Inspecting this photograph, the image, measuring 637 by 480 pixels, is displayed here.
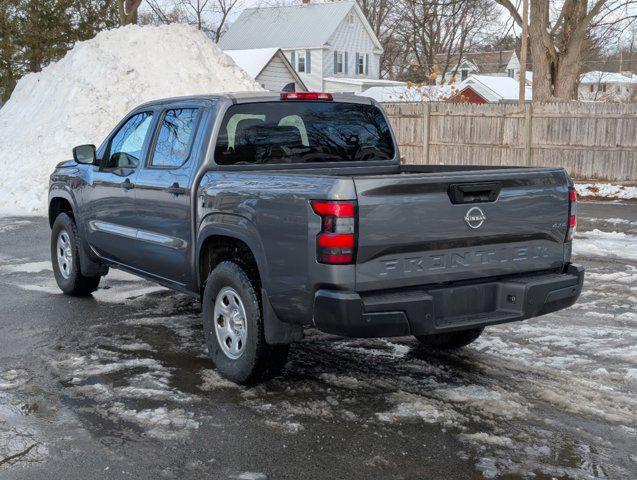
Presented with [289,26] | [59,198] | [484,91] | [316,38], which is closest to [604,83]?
[484,91]

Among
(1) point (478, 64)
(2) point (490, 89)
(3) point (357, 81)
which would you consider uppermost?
(1) point (478, 64)

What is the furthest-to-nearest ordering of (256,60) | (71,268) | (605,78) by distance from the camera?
(605,78) < (256,60) < (71,268)

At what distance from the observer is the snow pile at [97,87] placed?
19312 millimetres

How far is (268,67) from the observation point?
42219 millimetres

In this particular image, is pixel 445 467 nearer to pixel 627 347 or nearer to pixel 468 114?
pixel 627 347

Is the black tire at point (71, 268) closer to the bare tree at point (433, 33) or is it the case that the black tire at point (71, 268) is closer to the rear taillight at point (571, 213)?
the rear taillight at point (571, 213)

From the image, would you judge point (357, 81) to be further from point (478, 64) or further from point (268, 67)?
point (478, 64)

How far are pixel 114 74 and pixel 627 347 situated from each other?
17879 millimetres

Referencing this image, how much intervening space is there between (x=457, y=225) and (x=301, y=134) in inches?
72.0

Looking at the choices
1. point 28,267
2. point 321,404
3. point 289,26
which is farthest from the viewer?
point 289,26

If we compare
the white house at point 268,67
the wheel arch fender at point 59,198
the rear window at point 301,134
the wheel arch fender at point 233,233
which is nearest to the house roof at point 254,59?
the white house at point 268,67

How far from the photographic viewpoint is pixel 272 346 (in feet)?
16.6

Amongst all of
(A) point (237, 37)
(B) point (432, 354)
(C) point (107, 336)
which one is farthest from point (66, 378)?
(A) point (237, 37)

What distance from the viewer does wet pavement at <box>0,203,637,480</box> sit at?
4039 mm
